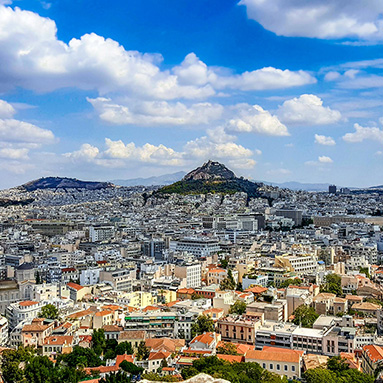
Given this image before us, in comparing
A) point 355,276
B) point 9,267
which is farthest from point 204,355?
point 9,267

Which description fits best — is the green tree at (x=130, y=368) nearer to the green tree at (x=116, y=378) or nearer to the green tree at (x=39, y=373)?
the green tree at (x=116, y=378)

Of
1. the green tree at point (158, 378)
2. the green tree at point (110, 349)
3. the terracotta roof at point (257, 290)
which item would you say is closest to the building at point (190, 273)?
the terracotta roof at point (257, 290)

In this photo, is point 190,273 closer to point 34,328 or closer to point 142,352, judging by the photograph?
point 142,352

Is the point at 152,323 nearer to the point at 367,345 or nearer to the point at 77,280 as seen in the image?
the point at 367,345

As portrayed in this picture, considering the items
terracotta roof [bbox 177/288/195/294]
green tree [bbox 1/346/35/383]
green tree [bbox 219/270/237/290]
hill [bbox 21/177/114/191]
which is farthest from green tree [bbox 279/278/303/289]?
hill [bbox 21/177/114/191]

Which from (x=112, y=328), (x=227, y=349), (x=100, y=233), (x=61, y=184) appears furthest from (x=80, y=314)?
(x=61, y=184)
